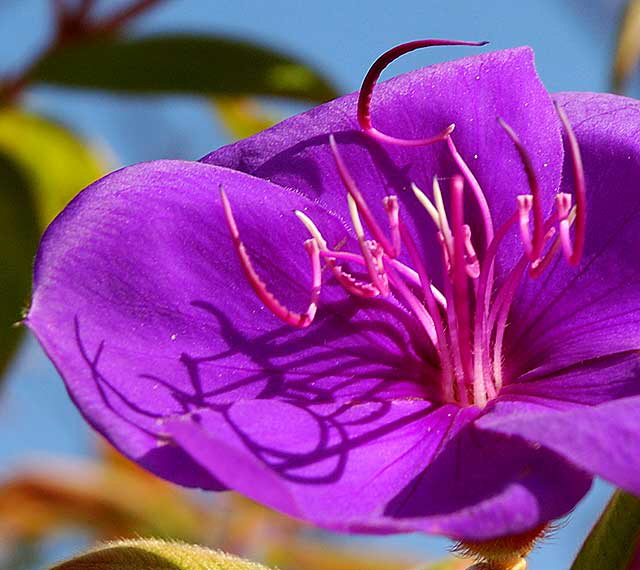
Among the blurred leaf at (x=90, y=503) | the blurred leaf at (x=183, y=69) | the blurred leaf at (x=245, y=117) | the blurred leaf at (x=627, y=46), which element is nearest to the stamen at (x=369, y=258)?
the blurred leaf at (x=627, y=46)

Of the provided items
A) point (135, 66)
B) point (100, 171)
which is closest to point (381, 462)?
point (135, 66)

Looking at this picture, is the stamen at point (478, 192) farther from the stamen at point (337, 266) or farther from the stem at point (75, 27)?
the stem at point (75, 27)

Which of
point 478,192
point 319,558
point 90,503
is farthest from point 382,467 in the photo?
point 319,558

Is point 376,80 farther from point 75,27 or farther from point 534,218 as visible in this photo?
point 75,27

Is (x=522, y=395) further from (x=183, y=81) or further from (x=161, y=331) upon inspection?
(x=183, y=81)

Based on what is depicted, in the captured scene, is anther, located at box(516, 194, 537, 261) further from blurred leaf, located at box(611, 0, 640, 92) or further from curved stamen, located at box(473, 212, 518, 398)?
blurred leaf, located at box(611, 0, 640, 92)

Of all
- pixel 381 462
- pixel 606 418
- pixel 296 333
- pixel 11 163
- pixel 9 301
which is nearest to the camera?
pixel 606 418

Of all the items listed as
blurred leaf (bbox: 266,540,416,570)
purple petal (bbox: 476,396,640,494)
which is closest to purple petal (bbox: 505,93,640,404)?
purple petal (bbox: 476,396,640,494)
